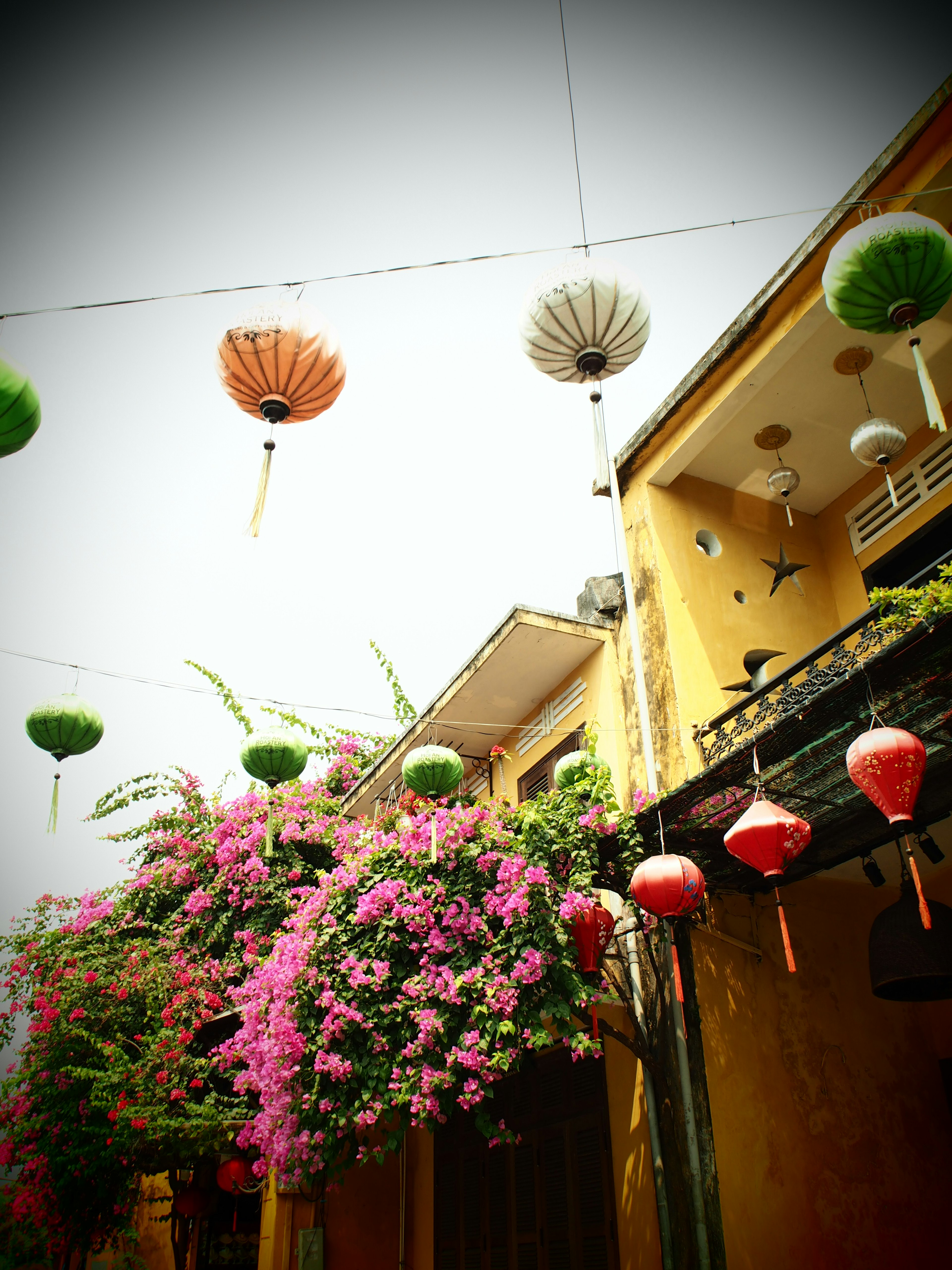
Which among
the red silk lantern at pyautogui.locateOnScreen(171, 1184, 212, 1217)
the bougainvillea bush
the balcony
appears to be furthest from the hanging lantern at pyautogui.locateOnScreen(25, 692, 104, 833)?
Result: the red silk lantern at pyautogui.locateOnScreen(171, 1184, 212, 1217)

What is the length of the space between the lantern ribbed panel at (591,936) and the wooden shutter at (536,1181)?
188 centimetres

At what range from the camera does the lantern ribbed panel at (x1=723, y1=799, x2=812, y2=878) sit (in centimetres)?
530

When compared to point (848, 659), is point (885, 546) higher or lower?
higher

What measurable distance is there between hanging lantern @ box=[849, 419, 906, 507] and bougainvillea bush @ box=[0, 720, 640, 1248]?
3848 mm

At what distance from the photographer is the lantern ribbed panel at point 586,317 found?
5.43m

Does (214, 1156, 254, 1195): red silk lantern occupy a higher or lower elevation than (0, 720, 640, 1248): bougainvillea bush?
lower

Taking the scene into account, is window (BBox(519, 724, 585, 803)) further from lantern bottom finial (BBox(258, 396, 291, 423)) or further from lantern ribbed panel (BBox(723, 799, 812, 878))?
lantern bottom finial (BBox(258, 396, 291, 423))

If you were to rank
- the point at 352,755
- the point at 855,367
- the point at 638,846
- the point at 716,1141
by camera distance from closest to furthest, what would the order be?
the point at 716,1141
the point at 638,846
the point at 855,367
the point at 352,755

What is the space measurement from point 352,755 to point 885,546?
9749 millimetres

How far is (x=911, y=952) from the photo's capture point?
20.5 feet

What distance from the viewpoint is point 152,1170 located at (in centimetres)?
1011

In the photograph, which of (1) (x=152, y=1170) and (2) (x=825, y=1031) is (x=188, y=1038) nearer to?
(1) (x=152, y=1170)

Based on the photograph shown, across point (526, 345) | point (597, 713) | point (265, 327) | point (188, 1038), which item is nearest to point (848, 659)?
point (526, 345)

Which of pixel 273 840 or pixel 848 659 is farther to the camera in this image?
pixel 273 840
